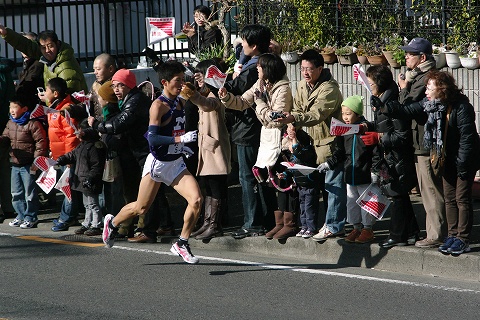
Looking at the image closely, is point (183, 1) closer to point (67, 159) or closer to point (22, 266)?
point (67, 159)

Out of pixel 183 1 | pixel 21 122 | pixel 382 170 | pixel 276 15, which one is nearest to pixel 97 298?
pixel 382 170

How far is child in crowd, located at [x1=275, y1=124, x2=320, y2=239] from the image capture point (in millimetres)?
10414

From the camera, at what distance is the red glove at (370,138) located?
10.1 metres

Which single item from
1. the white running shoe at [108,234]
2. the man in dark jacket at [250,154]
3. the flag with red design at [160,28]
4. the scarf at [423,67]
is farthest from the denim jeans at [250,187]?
the flag with red design at [160,28]

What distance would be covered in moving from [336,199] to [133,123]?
2.37 meters

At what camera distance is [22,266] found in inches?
399

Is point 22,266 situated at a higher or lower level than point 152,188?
lower

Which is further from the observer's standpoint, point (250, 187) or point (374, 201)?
point (250, 187)

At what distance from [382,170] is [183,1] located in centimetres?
1063

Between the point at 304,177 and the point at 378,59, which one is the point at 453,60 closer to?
the point at 378,59

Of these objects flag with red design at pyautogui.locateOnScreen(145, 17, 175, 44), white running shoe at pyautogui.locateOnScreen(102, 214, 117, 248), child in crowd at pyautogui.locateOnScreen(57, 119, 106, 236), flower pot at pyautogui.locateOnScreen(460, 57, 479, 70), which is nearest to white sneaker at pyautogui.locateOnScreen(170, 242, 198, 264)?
white running shoe at pyautogui.locateOnScreen(102, 214, 117, 248)

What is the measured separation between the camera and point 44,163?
39.6 ft

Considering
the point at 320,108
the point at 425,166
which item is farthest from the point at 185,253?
the point at 425,166

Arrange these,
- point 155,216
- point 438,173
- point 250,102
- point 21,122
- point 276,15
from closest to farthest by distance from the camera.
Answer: point 438,173, point 250,102, point 155,216, point 21,122, point 276,15
